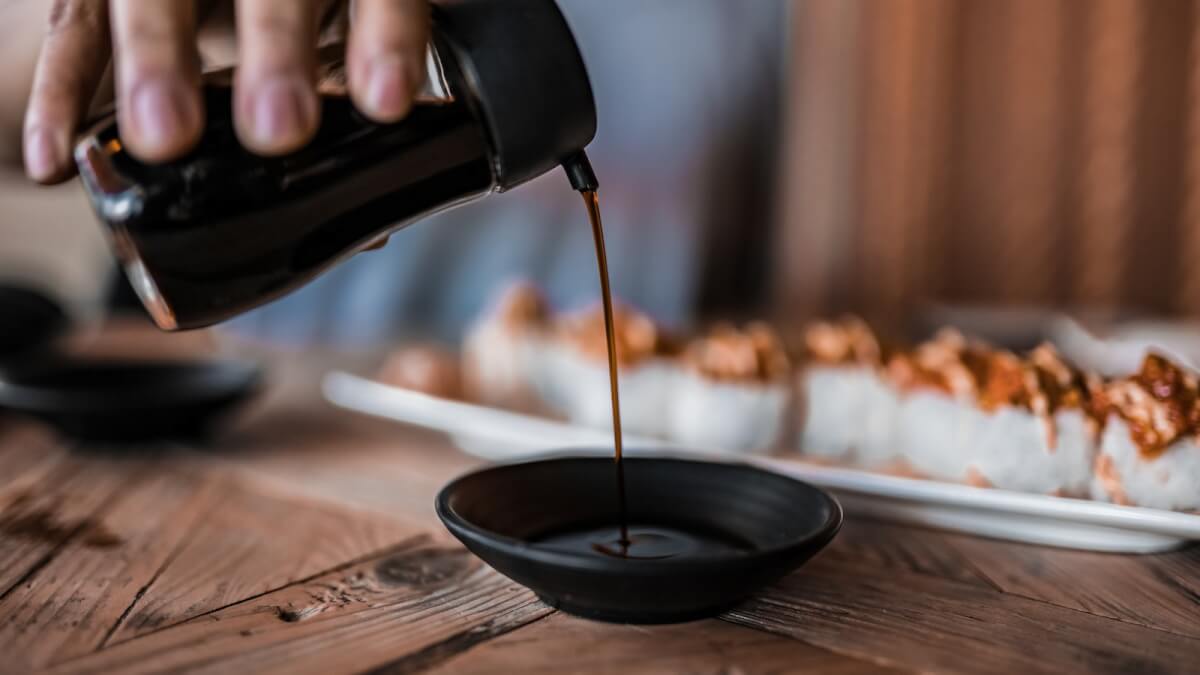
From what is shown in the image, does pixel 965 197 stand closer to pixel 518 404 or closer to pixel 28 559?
pixel 518 404

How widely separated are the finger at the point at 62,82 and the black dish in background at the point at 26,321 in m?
0.79

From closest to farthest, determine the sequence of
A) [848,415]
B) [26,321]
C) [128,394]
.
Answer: [848,415] < [128,394] < [26,321]

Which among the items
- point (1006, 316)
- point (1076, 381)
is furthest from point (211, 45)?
point (1006, 316)

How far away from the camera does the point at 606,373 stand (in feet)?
3.37

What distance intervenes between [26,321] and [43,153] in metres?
0.86

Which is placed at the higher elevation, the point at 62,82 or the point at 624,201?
the point at 62,82

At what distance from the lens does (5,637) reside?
0.53m

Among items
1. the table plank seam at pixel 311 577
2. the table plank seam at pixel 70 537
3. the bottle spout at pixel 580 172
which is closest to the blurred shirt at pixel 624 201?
the table plank seam at pixel 70 537

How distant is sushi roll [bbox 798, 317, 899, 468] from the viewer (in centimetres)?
90

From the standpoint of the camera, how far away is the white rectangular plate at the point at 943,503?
665 mm

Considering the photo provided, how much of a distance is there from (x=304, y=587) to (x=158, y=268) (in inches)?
9.2

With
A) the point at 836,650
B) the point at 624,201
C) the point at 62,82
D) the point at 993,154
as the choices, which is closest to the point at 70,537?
the point at 62,82

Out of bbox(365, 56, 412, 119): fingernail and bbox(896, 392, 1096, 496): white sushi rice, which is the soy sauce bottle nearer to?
bbox(365, 56, 412, 119): fingernail

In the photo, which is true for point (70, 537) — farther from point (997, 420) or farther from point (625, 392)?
point (997, 420)
